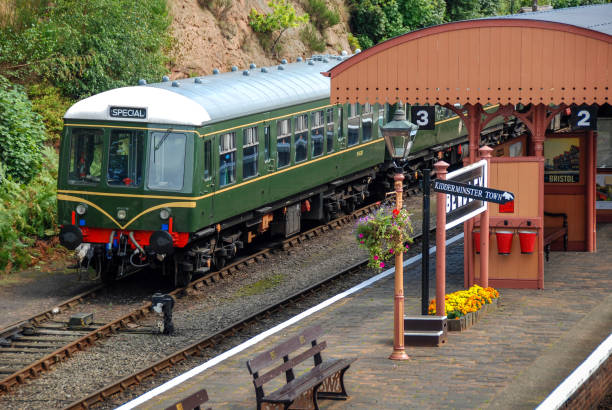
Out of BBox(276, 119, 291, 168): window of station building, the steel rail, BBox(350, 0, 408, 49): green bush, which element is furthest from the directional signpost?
BBox(350, 0, 408, 49): green bush

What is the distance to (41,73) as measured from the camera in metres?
26.4

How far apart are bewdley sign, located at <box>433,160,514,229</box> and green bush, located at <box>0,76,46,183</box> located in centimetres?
1124

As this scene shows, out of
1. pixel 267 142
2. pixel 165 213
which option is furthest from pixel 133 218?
pixel 267 142

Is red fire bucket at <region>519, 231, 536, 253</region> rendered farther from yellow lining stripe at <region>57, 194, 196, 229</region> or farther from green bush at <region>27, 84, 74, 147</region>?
green bush at <region>27, 84, 74, 147</region>

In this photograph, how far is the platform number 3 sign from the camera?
17.5m

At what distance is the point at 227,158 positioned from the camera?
18219 mm

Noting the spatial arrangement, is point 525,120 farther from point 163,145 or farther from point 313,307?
point 163,145

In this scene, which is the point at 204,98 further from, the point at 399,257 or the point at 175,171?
the point at 399,257

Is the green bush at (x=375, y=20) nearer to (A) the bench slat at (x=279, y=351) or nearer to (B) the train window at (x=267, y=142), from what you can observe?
(B) the train window at (x=267, y=142)

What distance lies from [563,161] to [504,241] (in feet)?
11.2

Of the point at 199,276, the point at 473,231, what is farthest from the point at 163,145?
the point at 473,231

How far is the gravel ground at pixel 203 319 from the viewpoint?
13031mm

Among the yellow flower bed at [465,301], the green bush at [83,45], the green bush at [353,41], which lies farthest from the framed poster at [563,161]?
the green bush at [353,41]

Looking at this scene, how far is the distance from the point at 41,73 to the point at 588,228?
1450 cm
